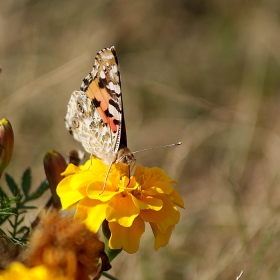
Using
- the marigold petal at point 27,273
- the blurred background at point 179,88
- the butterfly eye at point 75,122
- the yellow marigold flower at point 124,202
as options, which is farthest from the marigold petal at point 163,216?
the blurred background at point 179,88

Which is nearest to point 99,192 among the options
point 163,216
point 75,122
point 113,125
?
point 163,216

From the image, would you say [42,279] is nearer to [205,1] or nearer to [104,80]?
[104,80]

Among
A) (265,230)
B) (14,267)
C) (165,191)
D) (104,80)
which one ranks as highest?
(14,267)

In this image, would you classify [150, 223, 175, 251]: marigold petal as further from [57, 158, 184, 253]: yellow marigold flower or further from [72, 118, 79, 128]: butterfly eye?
[72, 118, 79, 128]: butterfly eye

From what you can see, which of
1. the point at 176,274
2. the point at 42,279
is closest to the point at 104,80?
the point at 42,279

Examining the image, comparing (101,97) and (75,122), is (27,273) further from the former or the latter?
(75,122)

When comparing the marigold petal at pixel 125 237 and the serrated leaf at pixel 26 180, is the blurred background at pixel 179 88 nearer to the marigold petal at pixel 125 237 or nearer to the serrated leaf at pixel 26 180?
the serrated leaf at pixel 26 180

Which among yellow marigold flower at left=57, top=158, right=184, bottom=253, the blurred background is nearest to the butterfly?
yellow marigold flower at left=57, top=158, right=184, bottom=253
